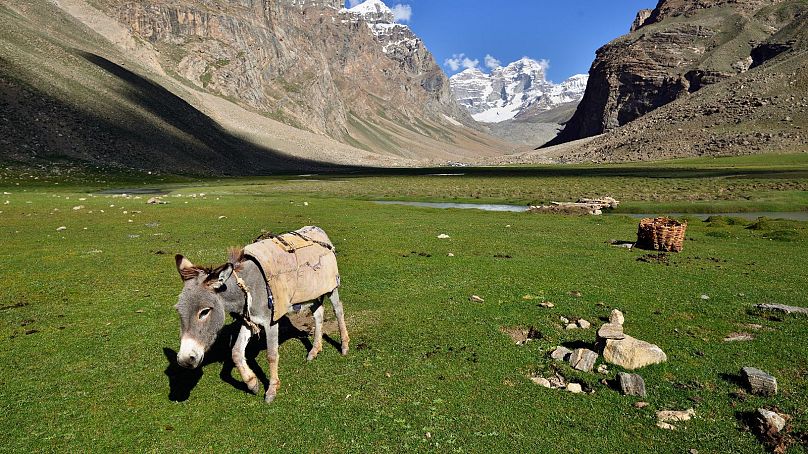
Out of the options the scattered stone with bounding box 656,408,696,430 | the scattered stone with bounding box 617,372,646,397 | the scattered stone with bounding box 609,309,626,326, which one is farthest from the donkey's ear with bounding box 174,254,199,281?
the scattered stone with bounding box 609,309,626,326

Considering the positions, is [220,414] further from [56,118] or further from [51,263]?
[56,118]

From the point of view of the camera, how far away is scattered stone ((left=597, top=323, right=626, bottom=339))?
11062 millimetres

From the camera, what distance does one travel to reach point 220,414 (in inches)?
349

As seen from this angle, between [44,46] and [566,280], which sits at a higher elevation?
[44,46]

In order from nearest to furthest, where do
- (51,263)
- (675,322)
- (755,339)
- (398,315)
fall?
(755,339) < (675,322) < (398,315) < (51,263)

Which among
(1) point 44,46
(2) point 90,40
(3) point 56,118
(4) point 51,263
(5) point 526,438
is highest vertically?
(2) point 90,40

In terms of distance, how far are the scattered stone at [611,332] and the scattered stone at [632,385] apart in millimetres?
1494

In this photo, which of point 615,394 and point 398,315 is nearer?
point 615,394

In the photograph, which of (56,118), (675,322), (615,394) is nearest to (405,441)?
(615,394)

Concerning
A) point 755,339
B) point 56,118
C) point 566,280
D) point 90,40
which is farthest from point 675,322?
point 90,40

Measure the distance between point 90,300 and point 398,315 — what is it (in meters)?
11.3

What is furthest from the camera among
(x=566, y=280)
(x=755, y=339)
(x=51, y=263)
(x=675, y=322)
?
(x=51, y=263)

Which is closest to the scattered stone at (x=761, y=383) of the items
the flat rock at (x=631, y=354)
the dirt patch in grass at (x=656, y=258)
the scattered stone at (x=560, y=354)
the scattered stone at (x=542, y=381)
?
the flat rock at (x=631, y=354)

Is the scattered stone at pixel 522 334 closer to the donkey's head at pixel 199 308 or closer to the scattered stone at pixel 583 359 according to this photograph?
the scattered stone at pixel 583 359
